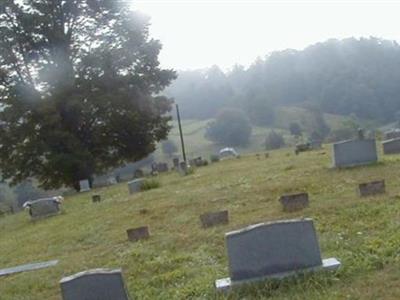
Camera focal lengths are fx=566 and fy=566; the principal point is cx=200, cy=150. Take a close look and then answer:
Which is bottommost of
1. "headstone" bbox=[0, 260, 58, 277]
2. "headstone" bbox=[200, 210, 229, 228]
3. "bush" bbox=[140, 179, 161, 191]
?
"headstone" bbox=[0, 260, 58, 277]

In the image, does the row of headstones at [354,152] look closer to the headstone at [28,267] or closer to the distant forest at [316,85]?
the headstone at [28,267]

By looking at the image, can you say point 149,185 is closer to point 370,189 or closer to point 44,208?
point 44,208

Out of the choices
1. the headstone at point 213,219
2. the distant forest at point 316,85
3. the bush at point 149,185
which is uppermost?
the distant forest at point 316,85

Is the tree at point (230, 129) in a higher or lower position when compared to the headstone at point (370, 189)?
higher

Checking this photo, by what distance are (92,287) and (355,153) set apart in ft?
30.7

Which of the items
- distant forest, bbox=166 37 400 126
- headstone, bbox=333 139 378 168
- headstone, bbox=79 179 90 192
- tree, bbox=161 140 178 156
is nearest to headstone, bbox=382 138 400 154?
headstone, bbox=333 139 378 168

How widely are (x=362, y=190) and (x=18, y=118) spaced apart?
73.1 feet

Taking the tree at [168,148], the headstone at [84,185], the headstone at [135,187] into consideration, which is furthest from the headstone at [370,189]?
the tree at [168,148]

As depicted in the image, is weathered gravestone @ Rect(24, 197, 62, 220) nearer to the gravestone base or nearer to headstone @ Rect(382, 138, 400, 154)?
headstone @ Rect(382, 138, 400, 154)

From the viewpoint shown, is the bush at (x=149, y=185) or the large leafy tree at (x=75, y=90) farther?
the large leafy tree at (x=75, y=90)

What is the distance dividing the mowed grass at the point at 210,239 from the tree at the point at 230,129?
72.6 meters

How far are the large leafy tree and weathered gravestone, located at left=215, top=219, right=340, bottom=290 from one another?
75.3ft

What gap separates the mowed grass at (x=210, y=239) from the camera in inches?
214

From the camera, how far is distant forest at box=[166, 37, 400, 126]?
9094cm
